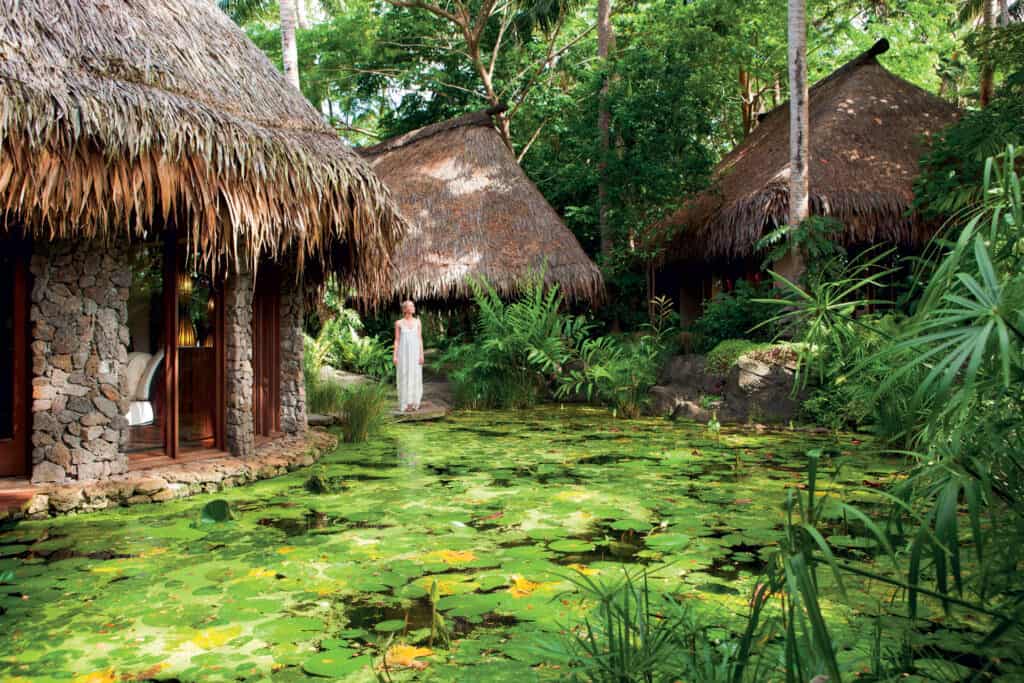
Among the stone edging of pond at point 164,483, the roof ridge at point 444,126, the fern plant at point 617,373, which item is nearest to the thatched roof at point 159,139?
the stone edging of pond at point 164,483

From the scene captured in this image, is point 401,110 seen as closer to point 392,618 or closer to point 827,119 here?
point 827,119

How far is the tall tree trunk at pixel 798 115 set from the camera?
9820 mm

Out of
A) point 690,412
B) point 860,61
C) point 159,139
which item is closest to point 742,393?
point 690,412

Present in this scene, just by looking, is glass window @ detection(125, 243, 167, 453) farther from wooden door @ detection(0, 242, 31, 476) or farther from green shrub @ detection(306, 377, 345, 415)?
green shrub @ detection(306, 377, 345, 415)

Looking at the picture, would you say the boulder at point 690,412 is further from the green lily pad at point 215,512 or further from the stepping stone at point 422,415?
the green lily pad at point 215,512

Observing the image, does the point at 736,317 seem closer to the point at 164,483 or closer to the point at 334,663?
the point at 164,483

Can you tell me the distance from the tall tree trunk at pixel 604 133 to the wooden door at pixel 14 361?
9300mm

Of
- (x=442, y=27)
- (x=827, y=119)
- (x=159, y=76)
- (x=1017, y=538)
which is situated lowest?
(x=1017, y=538)

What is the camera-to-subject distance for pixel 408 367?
9.34 metres

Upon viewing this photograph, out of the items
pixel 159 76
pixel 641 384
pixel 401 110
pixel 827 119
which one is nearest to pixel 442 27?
pixel 401 110

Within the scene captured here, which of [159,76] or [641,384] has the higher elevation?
[159,76]

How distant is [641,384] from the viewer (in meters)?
9.66

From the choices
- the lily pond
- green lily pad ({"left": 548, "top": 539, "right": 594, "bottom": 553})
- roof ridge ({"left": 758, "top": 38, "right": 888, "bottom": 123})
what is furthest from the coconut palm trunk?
green lily pad ({"left": 548, "top": 539, "right": 594, "bottom": 553})

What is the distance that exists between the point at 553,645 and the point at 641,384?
25.2 ft
